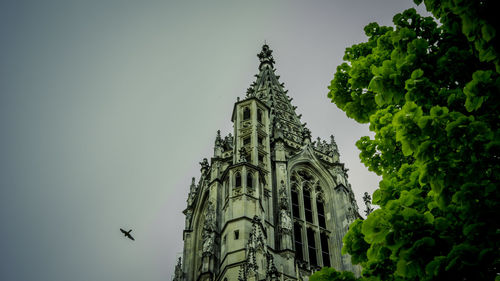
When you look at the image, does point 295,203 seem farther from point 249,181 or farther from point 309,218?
point 249,181

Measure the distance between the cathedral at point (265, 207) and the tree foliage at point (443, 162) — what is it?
41.1ft

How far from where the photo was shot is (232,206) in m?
23.4

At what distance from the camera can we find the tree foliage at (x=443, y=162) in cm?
556

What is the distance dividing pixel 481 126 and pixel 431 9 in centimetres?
181

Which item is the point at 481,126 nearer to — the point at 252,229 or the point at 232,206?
the point at 252,229

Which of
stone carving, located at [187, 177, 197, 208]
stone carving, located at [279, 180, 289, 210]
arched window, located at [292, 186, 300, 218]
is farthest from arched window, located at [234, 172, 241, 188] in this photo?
stone carving, located at [187, 177, 197, 208]

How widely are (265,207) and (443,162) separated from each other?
63.3ft

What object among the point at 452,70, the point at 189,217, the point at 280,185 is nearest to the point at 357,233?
the point at 452,70

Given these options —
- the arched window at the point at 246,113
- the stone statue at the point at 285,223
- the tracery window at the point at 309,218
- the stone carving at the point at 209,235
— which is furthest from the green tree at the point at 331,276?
the arched window at the point at 246,113

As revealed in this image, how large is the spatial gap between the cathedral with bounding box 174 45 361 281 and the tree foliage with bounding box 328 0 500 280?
1254 cm

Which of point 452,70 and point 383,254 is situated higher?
point 452,70

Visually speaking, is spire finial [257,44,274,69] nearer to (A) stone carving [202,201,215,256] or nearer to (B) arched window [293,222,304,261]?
(B) arched window [293,222,304,261]

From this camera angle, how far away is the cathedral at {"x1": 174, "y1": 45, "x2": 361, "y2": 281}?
21.6 meters

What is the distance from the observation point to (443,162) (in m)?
5.93
